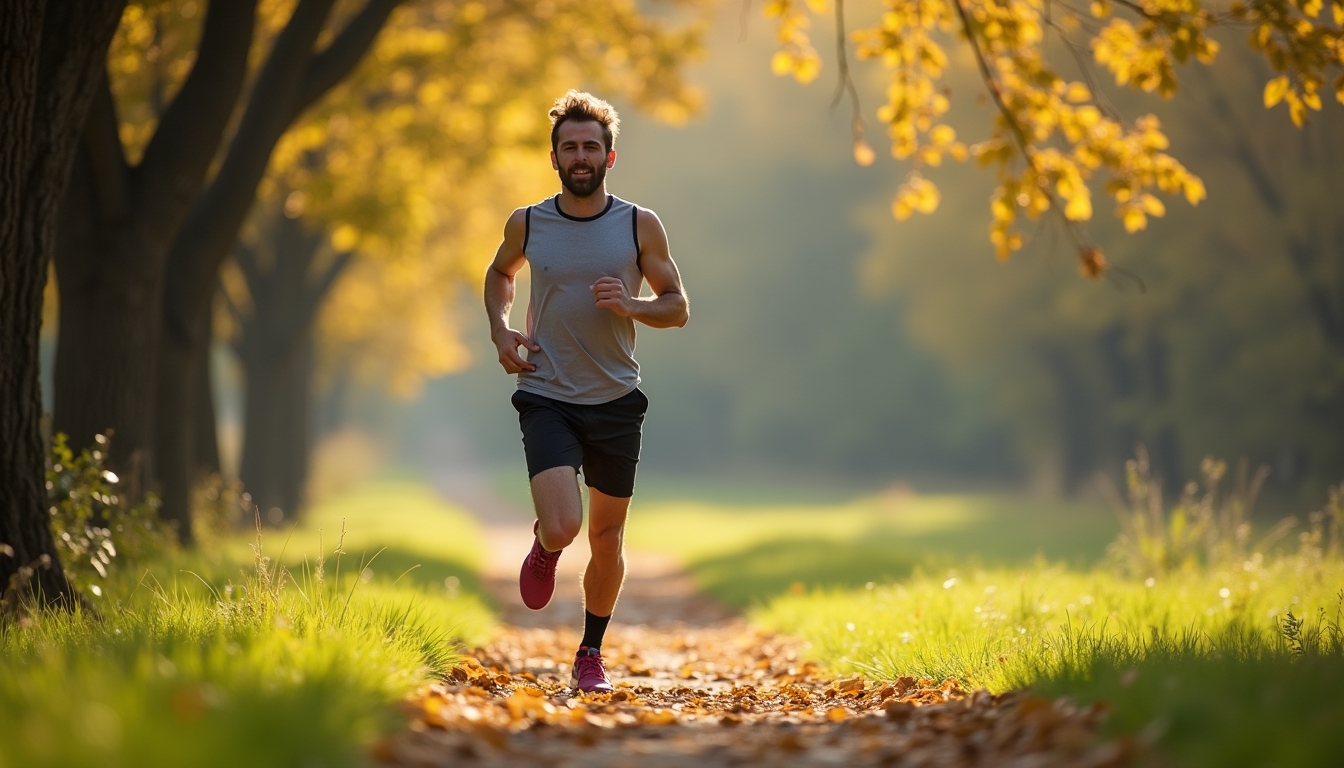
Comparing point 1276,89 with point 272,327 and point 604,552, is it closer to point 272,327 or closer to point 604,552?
point 604,552

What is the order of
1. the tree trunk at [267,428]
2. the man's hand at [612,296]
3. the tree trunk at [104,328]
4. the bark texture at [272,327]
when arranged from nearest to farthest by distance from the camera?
the man's hand at [612,296]
the tree trunk at [104,328]
the bark texture at [272,327]
the tree trunk at [267,428]

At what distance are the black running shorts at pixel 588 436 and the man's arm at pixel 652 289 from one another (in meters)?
0.39

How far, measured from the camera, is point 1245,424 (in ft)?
84.6

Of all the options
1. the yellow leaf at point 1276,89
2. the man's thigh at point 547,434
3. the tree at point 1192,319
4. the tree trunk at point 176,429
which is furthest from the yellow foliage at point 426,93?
the tree at point 1192,319

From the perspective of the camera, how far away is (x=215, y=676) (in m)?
3.67

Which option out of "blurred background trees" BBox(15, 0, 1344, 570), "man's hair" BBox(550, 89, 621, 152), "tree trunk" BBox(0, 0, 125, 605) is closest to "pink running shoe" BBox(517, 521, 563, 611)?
"man's hair" BBox(550, 89, 621, 152)

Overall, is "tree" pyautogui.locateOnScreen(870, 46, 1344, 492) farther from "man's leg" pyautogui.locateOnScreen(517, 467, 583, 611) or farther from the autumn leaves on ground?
"man's leg" pyautogui.locateOnScreen(517, 467, 583, 611)

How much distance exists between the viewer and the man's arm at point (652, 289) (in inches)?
208

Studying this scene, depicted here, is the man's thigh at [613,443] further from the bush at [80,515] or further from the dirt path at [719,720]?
the bush at [80,515]

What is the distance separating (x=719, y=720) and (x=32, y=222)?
406 centimetres

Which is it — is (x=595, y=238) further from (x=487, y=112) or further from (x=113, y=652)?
(x=487, y=112)

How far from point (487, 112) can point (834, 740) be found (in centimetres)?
1257

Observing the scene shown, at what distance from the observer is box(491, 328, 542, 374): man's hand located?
5375mm

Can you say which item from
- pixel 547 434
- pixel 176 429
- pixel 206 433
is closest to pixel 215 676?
pixel 547 434
